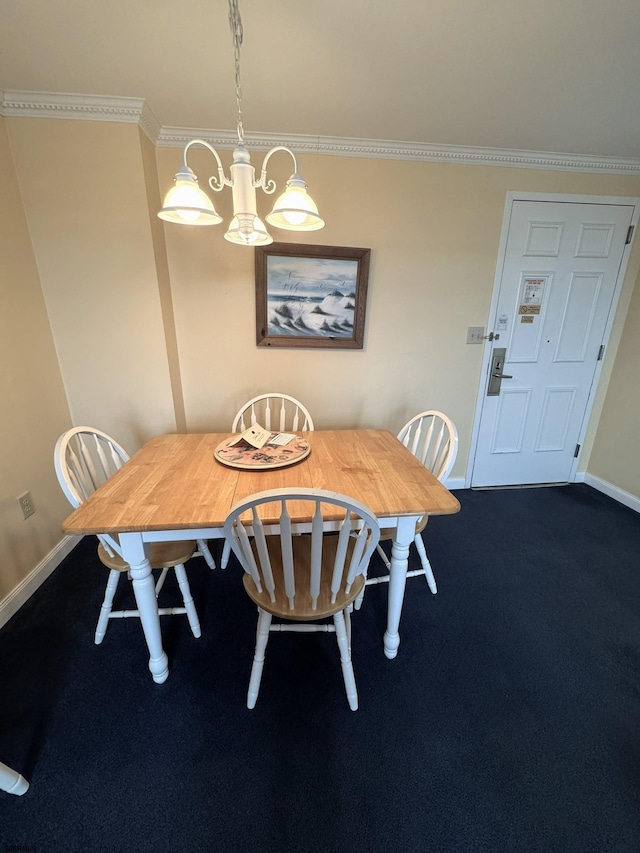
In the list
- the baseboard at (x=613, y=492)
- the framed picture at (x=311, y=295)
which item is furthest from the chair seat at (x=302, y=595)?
the baseboard at (x=613, y=492)

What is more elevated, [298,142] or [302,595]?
[298,142]

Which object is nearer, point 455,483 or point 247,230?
point 247,230

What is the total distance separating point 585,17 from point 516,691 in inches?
95.4

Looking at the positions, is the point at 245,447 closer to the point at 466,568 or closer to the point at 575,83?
the point at 466,568

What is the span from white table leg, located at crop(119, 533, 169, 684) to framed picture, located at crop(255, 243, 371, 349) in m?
1.48

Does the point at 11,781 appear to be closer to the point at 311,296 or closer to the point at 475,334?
the point at 311,296

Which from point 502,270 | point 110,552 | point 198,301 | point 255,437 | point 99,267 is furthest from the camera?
point 502,270

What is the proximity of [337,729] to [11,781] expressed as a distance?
96 centimetres

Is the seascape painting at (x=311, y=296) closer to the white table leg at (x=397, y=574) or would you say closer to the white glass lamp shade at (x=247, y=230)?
the white glass lamp shade at (x=247, y=230)

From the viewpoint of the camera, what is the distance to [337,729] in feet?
3.75

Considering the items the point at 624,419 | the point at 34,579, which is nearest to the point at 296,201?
the point at 34,579

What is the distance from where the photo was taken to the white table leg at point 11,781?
3.01ft

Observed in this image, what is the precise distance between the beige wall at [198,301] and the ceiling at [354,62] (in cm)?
24

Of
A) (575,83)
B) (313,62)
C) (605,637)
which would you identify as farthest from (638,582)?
(313,62)
